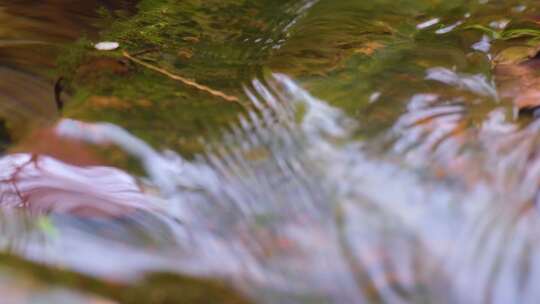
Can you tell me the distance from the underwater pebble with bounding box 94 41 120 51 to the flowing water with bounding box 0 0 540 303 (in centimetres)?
14

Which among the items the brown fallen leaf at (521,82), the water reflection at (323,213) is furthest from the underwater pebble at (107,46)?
the brown fallen leaf at (521,82)

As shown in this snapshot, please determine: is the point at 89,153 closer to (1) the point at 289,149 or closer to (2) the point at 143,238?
(2) the point at 143,238

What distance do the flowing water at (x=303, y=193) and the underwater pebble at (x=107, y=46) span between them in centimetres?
14

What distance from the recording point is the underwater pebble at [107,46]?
2.37m

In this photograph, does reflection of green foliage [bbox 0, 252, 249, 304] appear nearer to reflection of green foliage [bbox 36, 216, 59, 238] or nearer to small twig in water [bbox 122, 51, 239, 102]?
reflection of green foliage [bbox 36, 216, 59, 238]

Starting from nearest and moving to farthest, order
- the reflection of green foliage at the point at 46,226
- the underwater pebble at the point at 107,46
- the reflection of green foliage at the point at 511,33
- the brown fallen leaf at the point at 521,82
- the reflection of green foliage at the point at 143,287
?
1. the reflection of green foliage at the point at 143,287
2. the reflection of green foliage at the point at 46,226
3. the brown fallen leaf at the point at 521,82
4. the underwater pebble at the point at 107,46
5. the reflection of green foliage at the point at 511,33

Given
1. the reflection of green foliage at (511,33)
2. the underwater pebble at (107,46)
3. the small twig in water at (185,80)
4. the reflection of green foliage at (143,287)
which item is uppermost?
the reflection of green foliage at (511,33)

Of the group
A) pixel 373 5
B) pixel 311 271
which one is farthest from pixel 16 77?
pixel 373 5

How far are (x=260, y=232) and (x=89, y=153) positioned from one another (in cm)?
61

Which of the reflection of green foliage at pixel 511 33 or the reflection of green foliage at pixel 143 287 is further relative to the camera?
the reflection of green foliage at pixel 511 33

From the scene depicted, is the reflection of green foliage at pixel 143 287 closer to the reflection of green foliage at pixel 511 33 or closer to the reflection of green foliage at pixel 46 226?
the reflection of green foliage at pixel 46 226

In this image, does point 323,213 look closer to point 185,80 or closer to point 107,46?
point 185,80

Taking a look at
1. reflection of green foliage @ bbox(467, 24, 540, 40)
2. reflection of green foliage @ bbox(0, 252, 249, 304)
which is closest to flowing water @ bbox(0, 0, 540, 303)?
reflection of green foliage @ bbox(0, 252, 249, 304)

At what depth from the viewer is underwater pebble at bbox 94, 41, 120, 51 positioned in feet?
7.77
